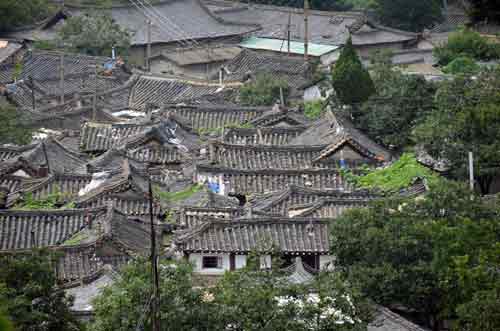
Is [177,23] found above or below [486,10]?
below

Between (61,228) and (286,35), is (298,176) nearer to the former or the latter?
(61,228)

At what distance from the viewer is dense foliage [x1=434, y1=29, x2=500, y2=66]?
165ft

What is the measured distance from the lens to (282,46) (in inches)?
2325

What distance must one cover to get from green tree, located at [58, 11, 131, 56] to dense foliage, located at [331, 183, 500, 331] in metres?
32.6

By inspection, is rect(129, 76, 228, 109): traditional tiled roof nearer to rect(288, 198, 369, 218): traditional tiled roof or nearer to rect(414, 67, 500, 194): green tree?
rect(414, 67, 500, 194): green tree

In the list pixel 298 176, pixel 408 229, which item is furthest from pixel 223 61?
pixel 408 229

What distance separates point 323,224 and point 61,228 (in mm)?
Answer: 5598

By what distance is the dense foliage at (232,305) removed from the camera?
19.6m

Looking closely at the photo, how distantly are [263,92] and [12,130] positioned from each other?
31.1 ft

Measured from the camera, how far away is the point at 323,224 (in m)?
28.1

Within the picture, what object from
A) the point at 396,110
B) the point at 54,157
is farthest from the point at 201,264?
the point at 396,110

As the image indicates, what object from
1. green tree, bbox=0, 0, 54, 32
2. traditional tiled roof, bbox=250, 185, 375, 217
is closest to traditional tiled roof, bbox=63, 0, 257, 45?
green tree, bbox=0, 0, 54, 32

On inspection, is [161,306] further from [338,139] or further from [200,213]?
[338,139]

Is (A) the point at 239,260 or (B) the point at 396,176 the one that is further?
(B) the point at 396,176
